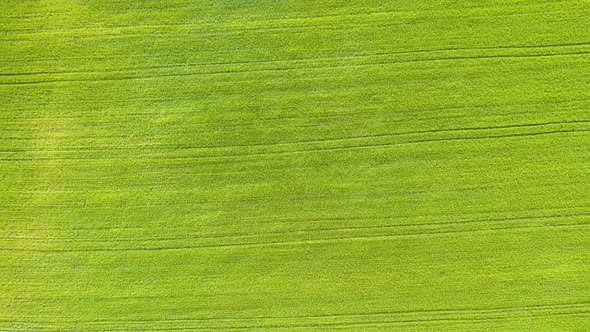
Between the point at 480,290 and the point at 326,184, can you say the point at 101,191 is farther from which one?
the point at 480,290

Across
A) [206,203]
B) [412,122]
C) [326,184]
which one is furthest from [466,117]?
[206,203]

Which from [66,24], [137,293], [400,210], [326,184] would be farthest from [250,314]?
[66,24]

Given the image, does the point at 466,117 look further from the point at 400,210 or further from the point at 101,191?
the point at 101,191

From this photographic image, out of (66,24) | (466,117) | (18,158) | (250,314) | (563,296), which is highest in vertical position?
(66,24)

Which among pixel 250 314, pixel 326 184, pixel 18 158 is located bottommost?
pixel 250 314

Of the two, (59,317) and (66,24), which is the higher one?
(66,24)

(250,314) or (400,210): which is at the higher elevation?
(400,210)
